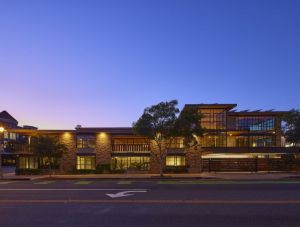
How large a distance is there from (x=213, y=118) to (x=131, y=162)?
13873mm

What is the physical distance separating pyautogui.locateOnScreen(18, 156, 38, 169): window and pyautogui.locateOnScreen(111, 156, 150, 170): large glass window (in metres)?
9.25

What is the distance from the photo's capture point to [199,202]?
52.0 ft

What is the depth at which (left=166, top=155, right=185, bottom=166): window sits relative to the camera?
4500 cm

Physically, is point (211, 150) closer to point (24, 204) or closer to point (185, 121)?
point (185, 121)

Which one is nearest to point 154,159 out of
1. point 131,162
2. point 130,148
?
point 131,162

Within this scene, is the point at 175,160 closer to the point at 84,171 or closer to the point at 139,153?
the point at 139,153

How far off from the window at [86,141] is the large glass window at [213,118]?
49.4ft

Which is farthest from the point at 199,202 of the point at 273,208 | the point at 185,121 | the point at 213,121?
the point at 213,121

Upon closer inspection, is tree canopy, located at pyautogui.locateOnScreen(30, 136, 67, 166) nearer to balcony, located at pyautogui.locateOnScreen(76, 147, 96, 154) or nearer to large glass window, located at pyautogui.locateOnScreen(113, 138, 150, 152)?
balcony, located at pyautogui.locateOnScreen(76, 147, 96, 154)

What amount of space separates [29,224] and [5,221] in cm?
98

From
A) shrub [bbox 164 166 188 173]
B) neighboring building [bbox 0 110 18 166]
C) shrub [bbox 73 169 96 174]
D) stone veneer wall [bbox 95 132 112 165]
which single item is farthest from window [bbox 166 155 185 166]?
neighboring building [bbox 0 110 18 166]

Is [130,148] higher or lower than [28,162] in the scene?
higher

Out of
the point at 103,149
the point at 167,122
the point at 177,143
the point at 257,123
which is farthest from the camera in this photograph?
the point at 257,123

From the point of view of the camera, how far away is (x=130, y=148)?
45.7m
